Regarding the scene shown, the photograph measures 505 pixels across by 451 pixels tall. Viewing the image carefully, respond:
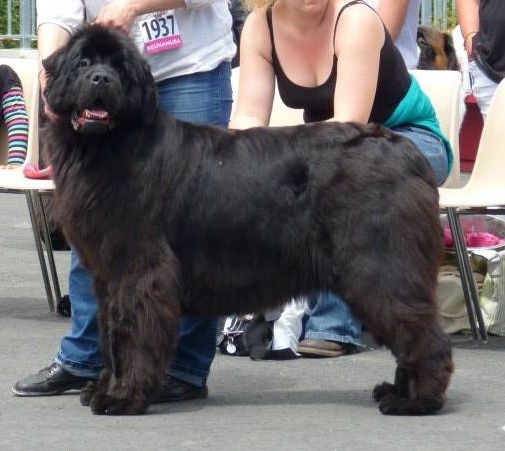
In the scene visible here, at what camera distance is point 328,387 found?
5.38 meters

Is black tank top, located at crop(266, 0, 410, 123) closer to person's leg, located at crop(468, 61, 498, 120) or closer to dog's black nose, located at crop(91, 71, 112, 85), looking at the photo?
dog's black nose, located at crop(91, 71, 112, 85)

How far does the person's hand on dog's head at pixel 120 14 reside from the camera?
489cm

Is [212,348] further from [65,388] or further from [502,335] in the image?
[502,335]

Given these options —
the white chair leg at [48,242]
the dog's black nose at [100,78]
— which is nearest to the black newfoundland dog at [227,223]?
the dog's black nose at [100,78]

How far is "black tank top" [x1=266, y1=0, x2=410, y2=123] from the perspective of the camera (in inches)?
217

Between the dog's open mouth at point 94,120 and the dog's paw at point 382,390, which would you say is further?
the dog's paw at point 382,390

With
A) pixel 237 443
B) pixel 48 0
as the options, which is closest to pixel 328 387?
pixel 237 443

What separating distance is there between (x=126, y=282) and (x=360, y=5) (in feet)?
5.27

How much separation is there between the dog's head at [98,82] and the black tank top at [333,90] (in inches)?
43.5

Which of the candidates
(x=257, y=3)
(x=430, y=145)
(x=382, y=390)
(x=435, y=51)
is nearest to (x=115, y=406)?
(x=382, y=390)

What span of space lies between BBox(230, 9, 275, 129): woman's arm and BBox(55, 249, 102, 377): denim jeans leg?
3.21 feet

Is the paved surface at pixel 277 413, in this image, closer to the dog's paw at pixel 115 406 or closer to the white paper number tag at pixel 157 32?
the dog's paw at pixel 115 406

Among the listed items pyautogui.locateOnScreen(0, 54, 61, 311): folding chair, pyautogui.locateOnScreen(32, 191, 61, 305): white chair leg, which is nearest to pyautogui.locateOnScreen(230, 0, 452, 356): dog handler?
pyautogui.locateOnScreen(0, 54, 61, 311): folding chair

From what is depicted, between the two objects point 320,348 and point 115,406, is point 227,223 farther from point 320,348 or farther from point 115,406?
point 320,348
